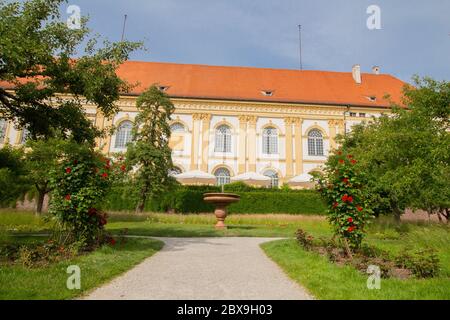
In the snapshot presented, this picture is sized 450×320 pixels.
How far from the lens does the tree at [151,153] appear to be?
65.8ft

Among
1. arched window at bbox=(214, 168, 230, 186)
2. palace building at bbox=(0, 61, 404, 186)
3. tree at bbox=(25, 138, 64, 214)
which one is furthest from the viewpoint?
palace building at bbox=(0, 61, 404, 186)

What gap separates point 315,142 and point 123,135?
1839cm

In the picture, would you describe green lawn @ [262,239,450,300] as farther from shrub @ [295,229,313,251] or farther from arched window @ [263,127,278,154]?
arched window @ [263,127,278,154]

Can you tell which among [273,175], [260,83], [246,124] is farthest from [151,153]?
[260,83]

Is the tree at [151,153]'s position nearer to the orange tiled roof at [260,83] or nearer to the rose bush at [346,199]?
the orange tiled roof at [260,83]

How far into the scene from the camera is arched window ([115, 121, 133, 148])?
31.4 meters

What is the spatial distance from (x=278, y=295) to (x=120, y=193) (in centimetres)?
1877

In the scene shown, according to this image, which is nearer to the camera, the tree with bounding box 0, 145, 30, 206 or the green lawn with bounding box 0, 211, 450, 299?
the green lawn with bounding box 0, 211, 450, 299

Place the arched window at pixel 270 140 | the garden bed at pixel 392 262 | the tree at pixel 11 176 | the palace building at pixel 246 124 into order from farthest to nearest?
the arched window at pixel 270 140, the palace building at pixel 246 124, the tree at pixel 11 176, the garden bed at pixel 392 262

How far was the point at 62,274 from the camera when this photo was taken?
469 centimetres

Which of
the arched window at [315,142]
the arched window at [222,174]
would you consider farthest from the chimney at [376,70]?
the arched window at [222,174]

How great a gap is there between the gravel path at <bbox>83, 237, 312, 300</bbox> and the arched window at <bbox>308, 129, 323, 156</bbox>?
26437 mm

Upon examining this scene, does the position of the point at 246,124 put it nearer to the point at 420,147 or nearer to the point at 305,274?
the point at 420,147

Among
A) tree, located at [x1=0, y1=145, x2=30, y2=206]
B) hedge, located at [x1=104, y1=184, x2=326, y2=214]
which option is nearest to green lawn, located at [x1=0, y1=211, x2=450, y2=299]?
tree, located at [x1=0, y1=145, x2=30, y2=206]
